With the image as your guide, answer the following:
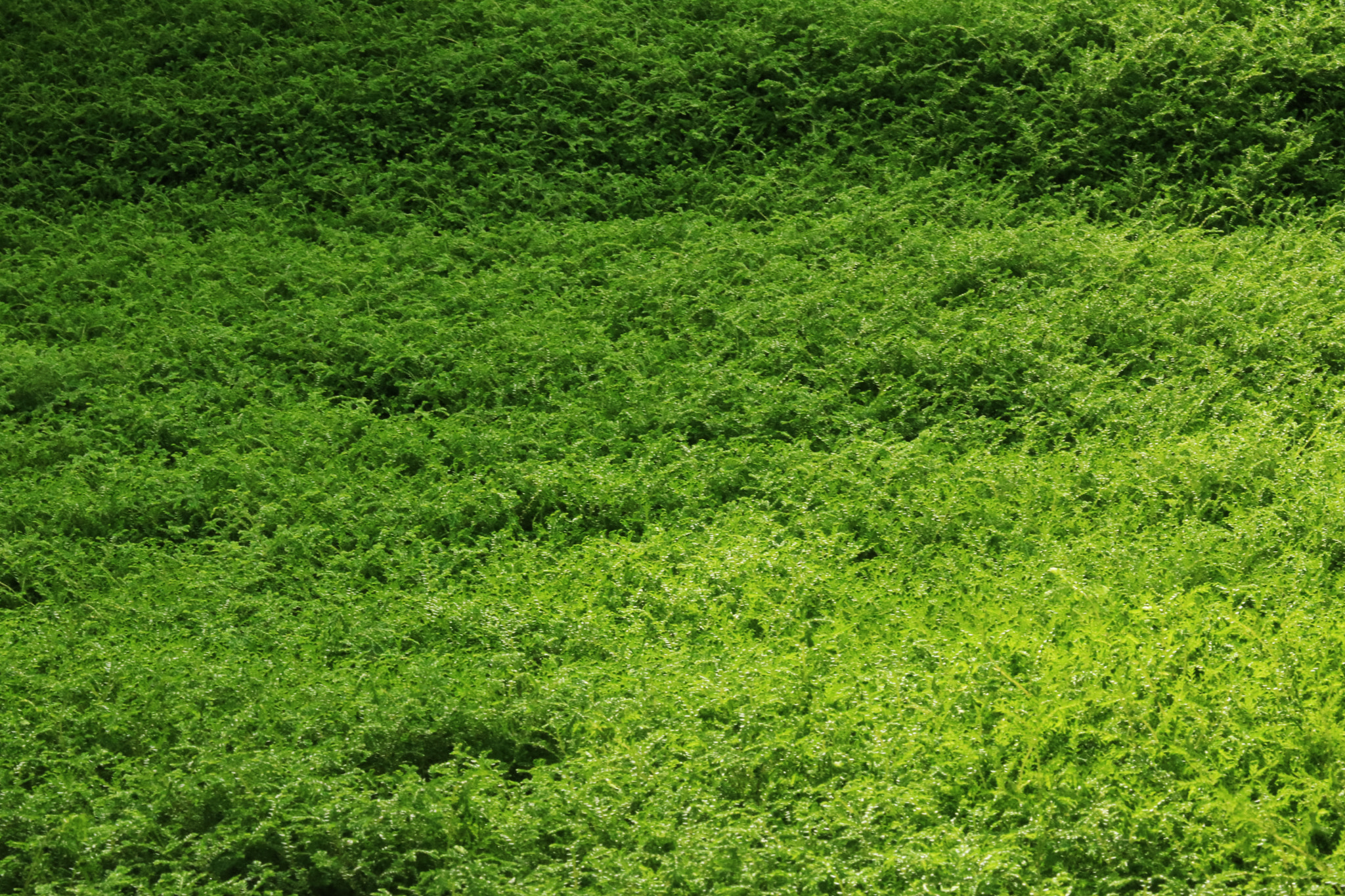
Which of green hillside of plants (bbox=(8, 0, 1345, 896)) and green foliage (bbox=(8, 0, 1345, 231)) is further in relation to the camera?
green foliage (bbox=(8, 0, 1345, 231))

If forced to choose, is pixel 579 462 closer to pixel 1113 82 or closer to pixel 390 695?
pixel 390 695

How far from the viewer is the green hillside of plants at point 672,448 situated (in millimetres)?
3920

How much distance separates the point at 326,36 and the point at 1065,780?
9710 mm

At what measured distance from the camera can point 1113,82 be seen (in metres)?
9.29

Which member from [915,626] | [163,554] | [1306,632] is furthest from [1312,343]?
[163,554]

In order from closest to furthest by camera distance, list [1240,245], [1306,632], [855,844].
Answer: [855,844] < [1306,632] < [1240,245]

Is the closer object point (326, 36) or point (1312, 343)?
point (1312, 343)

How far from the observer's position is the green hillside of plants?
392cm

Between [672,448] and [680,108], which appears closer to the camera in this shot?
[672,448]

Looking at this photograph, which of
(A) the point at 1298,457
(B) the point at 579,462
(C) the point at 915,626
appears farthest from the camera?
(B) the point at 579,462

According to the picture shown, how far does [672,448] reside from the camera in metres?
6.32

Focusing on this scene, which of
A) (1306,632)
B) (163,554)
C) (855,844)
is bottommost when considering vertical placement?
(163,554)

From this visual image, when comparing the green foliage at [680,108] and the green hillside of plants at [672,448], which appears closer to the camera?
the green hillside of plants at [672,448]

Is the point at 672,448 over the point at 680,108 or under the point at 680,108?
under
